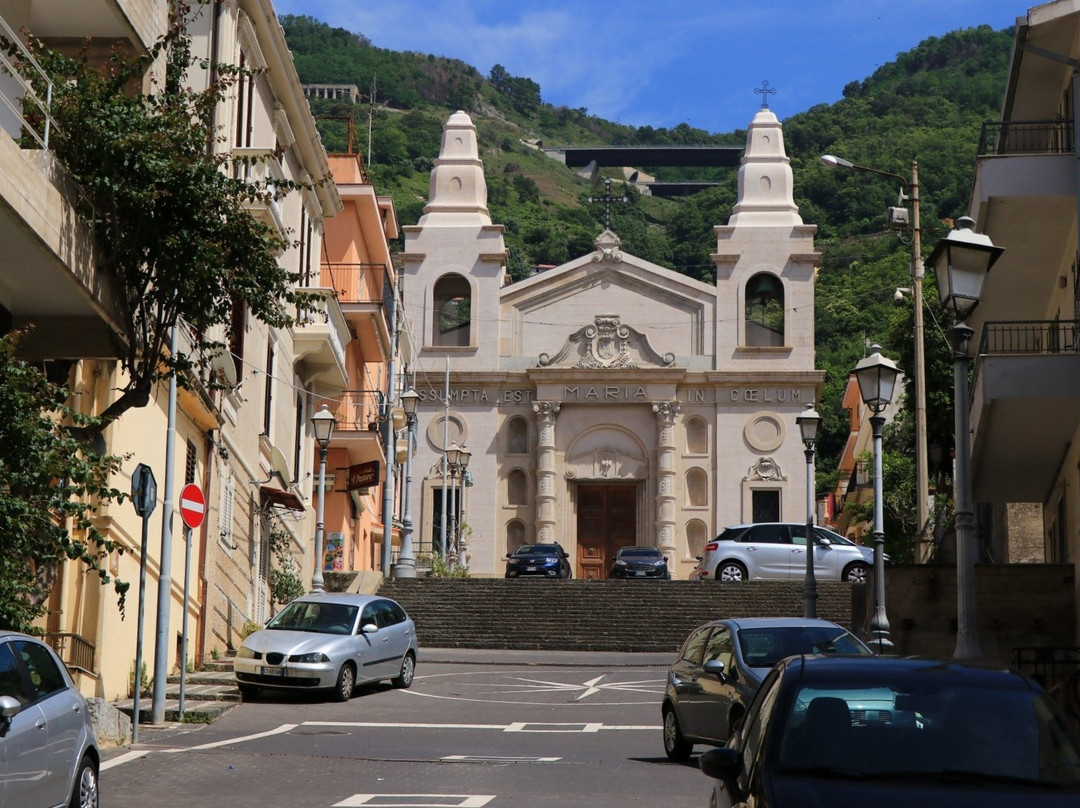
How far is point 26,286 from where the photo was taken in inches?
582

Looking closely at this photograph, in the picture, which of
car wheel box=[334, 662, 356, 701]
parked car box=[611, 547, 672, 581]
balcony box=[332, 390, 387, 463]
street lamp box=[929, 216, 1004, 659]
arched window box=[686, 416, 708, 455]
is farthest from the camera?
arched window box=[686, 416, 708, 455]

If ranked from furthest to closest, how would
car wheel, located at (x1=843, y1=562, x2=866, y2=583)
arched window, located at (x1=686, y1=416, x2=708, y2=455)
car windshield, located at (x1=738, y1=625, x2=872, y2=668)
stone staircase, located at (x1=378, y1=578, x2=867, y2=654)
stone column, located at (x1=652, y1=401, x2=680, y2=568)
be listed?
arched window, located at (x1=686, y1=416, x2=708, y2=455) < stone column, located at (x1=652, y1=401, x2=680, y2=568) < car wheel, located at (x1=843, y1=562, x2=866, y2=583) < stone staircase, located at (x1=378, y1=578, x2=867, y2=654) < car windshield, located at (x1=738, y1=625, x2=872, y2=668)

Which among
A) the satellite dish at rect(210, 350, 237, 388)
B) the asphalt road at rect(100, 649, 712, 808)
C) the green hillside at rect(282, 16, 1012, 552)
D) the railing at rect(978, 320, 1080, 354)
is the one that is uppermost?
the green hillside at rect(282, 16, 1012, 552)

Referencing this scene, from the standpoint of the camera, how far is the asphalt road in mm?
12211

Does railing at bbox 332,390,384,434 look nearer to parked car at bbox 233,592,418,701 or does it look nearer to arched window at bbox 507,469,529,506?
arched window at bbox 507,469,529,506

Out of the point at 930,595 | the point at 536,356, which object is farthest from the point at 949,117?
the point at 930,595

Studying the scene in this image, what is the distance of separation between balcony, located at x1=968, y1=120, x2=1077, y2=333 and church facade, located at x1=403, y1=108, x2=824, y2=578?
3654 centimetres

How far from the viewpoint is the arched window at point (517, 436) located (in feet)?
202

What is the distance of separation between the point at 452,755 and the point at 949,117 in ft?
320

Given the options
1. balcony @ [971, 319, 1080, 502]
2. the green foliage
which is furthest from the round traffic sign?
balcony @ [971, 319, 1080, 502]

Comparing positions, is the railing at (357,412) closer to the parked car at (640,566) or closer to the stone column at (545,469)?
the parked car at (640,566)

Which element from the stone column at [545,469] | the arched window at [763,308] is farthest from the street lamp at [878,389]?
the arched window at [763,308]

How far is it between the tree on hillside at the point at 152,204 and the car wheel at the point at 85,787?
4.20m

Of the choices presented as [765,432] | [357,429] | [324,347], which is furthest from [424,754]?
[765,432]
